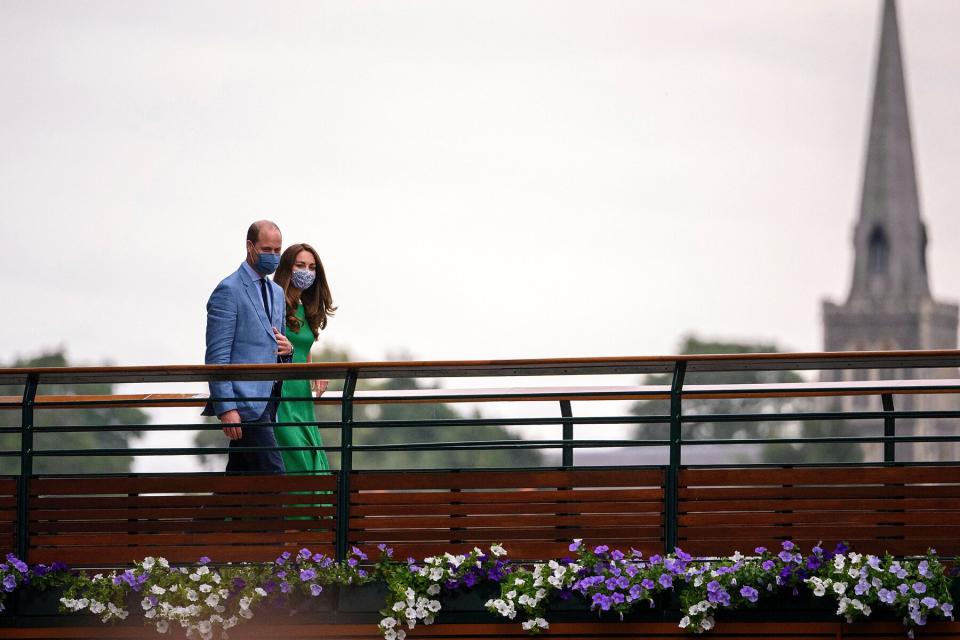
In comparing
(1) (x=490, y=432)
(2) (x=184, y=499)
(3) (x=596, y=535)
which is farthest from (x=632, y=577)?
(1) (x=490, y=432)

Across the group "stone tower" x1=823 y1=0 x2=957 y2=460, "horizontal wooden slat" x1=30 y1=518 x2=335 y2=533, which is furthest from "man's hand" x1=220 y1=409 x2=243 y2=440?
"stone tower" x1=823 y1=0 x2=957 y2=460

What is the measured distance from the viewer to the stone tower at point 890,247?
128m

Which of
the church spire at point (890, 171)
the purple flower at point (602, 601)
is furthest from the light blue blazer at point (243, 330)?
the church spire at point (890, 171)

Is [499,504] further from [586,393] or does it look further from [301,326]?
[301,326]

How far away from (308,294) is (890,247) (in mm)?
123205

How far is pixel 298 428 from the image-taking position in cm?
990

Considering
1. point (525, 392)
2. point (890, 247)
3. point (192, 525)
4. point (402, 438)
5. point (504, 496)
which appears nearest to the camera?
point (525, 392)

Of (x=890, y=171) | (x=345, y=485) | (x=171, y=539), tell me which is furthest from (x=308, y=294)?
(x=890, y=171)

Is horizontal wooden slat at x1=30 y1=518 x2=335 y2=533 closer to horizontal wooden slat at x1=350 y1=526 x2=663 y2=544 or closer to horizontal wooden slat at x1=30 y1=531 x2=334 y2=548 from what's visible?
horizontal wooden slat at x1=30 y1=531 x2=334 y2=548

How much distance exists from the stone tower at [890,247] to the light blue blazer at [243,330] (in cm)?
11404

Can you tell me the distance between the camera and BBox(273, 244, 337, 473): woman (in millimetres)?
9914

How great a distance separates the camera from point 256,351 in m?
9.80

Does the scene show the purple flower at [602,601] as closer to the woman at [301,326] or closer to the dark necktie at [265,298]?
the woman at [301,326]

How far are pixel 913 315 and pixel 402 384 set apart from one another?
69.9 meters
